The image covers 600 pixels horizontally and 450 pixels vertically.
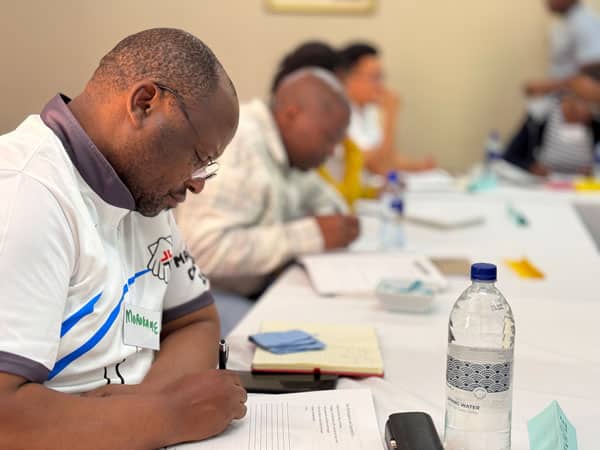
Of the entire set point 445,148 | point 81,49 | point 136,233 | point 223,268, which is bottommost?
point 445,148

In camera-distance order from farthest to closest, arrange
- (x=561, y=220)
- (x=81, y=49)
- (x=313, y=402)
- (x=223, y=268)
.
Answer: (x=561, y=220)
(x=223, y=268)
(x=81, y=49)
(x=313, y=402)

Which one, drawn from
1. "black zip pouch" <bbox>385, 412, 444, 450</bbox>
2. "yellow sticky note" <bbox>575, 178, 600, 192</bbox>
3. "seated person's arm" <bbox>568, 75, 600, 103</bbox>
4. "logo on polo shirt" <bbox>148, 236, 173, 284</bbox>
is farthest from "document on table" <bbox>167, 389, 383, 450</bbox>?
"seated person's arm" <bbox>568, 75, 600, 103</bbox>

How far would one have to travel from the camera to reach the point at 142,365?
1.13 meters

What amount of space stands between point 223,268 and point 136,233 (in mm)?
837

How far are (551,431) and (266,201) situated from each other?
1.30m

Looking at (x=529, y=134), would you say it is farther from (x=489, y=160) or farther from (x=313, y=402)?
(x=313, y=402)

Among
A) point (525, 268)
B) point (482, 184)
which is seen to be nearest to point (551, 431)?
point (525, 268)

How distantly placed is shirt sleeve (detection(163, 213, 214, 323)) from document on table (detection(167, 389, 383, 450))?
24 centimetres

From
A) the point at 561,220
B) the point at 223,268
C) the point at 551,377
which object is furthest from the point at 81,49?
the point at 561,220

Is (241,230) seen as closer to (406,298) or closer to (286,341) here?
(406,298)

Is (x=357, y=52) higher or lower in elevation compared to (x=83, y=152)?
lower

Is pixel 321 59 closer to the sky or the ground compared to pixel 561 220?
closer to the sky

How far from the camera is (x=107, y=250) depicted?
1.04 meters

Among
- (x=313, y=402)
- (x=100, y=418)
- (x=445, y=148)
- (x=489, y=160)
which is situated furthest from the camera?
(x=445, y=148)
